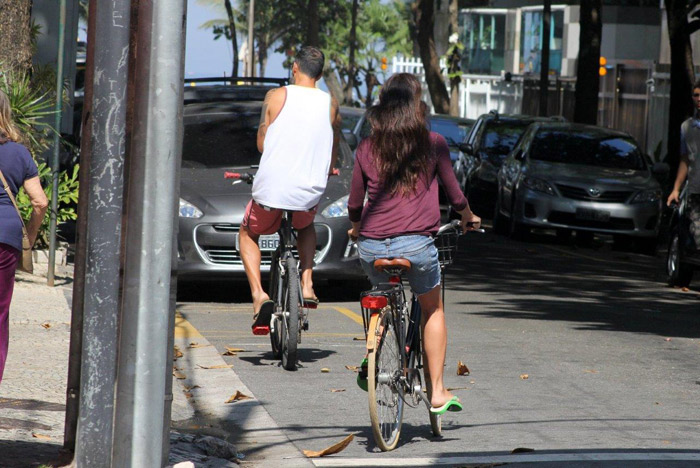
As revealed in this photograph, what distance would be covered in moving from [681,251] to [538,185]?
487 cm

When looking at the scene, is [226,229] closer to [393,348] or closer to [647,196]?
[393,348]

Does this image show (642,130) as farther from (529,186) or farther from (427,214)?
(427,214)

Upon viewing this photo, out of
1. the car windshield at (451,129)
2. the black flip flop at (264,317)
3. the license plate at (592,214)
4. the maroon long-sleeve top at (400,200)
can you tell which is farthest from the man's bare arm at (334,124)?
the car windshield at (451,129)

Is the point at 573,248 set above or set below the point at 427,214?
below

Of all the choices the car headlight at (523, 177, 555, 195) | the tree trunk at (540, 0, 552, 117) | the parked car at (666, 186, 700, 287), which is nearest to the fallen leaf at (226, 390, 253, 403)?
the parked car at (666, 186, 700, 287)

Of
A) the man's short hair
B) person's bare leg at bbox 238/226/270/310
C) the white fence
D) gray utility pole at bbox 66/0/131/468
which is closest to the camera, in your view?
gray utility pole at bbox 66/0/131/468

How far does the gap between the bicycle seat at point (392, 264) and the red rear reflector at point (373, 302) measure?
0.18 meters

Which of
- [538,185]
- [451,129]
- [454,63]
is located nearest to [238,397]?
[538,185]

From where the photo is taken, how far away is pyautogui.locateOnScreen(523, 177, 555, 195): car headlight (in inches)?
741

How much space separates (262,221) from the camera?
918 centimetres

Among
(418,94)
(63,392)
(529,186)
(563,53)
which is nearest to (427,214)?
(418,94)

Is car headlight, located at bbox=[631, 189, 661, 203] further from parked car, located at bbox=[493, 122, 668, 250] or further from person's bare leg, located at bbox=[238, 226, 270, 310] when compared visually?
person's bare leg, located at bbox=[238, 226, 270, 310]

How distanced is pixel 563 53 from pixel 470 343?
5942 centimetres

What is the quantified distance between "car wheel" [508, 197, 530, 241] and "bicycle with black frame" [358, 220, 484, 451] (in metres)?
12.2
